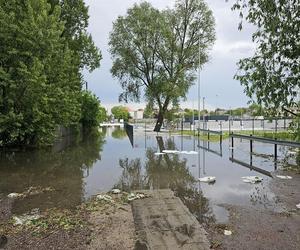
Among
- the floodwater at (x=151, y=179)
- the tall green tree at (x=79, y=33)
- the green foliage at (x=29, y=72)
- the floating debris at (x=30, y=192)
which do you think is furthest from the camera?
the tall green tree at (x=79, y=33)

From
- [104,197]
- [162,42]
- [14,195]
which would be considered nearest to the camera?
[104,197]

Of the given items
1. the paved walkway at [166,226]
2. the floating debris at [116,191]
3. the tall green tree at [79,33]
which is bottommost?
the floating debris at [116,191]

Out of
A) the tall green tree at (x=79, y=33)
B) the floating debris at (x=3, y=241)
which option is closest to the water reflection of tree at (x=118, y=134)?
the tall green tree at (x=79, y=33)

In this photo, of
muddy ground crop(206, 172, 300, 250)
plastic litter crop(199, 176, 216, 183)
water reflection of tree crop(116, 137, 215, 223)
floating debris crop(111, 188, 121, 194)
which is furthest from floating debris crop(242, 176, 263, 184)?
floating debris crop(111, 188, 121, 194)

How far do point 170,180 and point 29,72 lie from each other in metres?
10.2

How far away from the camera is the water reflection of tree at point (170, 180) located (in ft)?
25.8

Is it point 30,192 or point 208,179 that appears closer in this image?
point 30,192

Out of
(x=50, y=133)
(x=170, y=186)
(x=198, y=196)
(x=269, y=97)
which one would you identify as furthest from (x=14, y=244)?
→ (x=50, y=133)

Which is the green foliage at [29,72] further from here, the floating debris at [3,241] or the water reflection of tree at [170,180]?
the floating debris at [3,241]

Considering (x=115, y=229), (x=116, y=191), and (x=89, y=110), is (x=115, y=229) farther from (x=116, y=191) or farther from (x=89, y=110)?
(x=89, y=110)

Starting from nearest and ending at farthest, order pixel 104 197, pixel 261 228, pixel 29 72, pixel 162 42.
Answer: pixel 261 228, pixel 104 197, pixel 29 72, pixel 162 42

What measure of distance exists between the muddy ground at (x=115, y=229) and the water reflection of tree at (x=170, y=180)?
0.63 m

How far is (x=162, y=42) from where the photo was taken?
140ft

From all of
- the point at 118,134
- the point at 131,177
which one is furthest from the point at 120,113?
the point at 131,177
